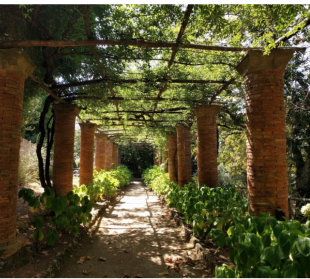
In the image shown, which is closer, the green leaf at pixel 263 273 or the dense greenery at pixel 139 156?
the green leaf at pixel 263 273

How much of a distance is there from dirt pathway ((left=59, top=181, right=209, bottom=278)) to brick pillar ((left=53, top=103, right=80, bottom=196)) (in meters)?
1.58

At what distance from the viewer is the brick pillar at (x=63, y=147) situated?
7.47 meters

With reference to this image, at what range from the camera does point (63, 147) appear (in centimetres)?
758

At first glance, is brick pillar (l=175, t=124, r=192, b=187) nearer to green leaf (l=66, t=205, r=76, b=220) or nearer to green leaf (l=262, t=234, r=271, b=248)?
green leaf (l=66, t=205, r=76, b=220)

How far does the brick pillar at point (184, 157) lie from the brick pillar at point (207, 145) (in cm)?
293

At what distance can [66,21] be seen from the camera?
4672 millimetres

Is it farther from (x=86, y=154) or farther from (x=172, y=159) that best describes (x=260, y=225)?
(x=172, y=159)

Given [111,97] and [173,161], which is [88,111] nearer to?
[111,97]

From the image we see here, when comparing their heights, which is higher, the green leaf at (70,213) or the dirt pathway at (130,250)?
the green leaf at (70,213)

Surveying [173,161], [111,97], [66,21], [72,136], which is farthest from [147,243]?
[173,161]

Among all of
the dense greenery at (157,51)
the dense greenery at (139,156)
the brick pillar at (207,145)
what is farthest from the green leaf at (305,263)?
the dense greenery at (139,156)

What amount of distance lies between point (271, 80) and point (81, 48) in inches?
158

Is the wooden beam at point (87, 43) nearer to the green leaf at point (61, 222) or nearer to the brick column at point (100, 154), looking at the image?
the green leaf at point (61, 222)

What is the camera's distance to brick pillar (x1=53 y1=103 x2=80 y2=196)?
7473mm
